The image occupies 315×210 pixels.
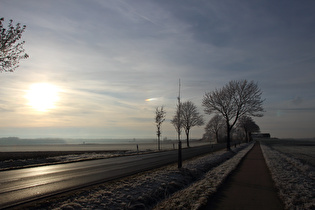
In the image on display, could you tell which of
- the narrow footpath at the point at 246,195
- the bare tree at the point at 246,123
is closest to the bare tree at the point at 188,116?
the bare tree at the point at 246,123

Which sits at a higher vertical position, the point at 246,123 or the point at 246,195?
the point at 246,123

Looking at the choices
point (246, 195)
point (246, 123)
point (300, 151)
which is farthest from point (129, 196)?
point (246, 123)

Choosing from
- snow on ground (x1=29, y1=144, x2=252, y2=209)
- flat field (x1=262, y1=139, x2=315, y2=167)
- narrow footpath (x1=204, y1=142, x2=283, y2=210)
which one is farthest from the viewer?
flat field (x1=262, y1=139, x2=315, y2=167)

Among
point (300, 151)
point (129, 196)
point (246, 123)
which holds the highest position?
point (246, 123)

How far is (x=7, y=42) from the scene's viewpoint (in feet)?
40.0

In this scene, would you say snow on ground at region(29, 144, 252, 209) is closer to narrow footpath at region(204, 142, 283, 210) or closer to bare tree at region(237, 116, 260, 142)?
narrow footpath at region(204, 142, 283, 210)

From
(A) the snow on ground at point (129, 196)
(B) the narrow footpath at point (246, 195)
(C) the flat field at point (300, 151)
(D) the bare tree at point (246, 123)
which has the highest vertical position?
(D) the bare tree at point (246, 123)

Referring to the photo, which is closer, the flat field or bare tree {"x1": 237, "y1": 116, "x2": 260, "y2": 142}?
the flat field

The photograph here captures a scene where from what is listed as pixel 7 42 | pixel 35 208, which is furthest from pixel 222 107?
Result: pixel 35 208

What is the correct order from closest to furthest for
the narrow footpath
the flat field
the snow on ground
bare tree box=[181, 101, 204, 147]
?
the snow on ground, the narrow footpath, the flat field, bare tree box=[181, 101, 204, 147]

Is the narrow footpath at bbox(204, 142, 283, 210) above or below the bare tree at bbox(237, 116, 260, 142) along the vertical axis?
below

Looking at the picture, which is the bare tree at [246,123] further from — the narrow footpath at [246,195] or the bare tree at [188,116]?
the narrow footpath at [246,195]

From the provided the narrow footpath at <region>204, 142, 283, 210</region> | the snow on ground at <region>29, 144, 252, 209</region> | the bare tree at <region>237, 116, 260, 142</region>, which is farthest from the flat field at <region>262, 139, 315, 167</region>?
the snow on ground at <region>29, 144, 252, 209</region>

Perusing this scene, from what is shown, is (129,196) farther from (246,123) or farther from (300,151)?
(246,123)
